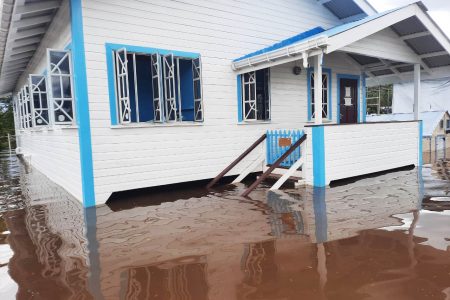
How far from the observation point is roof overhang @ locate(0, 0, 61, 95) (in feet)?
18.5

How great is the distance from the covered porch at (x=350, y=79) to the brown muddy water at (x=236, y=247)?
3.28ft

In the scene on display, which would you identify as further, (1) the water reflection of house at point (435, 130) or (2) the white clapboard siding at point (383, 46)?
(1) the water reflection of house at point (435, 130)

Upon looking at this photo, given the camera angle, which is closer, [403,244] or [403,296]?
[403,296]

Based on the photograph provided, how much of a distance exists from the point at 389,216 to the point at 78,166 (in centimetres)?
500

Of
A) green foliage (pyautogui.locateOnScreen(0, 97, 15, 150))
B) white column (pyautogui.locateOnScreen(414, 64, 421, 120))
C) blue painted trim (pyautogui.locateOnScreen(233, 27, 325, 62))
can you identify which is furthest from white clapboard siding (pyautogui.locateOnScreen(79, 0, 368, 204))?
green foliage (pyautogui.locateOnScreen(0, 97, 15, 150))

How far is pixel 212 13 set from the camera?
285 inches

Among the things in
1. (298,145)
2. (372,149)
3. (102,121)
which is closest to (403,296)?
(298,145)

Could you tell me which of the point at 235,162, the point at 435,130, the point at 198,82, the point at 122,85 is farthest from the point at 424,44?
the point at 122,85

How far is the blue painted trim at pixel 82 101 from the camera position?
5.59 meters

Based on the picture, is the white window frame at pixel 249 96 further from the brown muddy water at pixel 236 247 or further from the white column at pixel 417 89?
the white column at pixel 417 89

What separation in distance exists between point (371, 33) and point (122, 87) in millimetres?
4802

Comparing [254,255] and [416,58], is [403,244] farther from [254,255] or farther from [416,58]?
[416,58]

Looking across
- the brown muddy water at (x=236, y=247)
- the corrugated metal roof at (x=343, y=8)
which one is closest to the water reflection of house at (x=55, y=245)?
the brown muddy water at (x=236, y=247)

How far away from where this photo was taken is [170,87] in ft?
21.5
